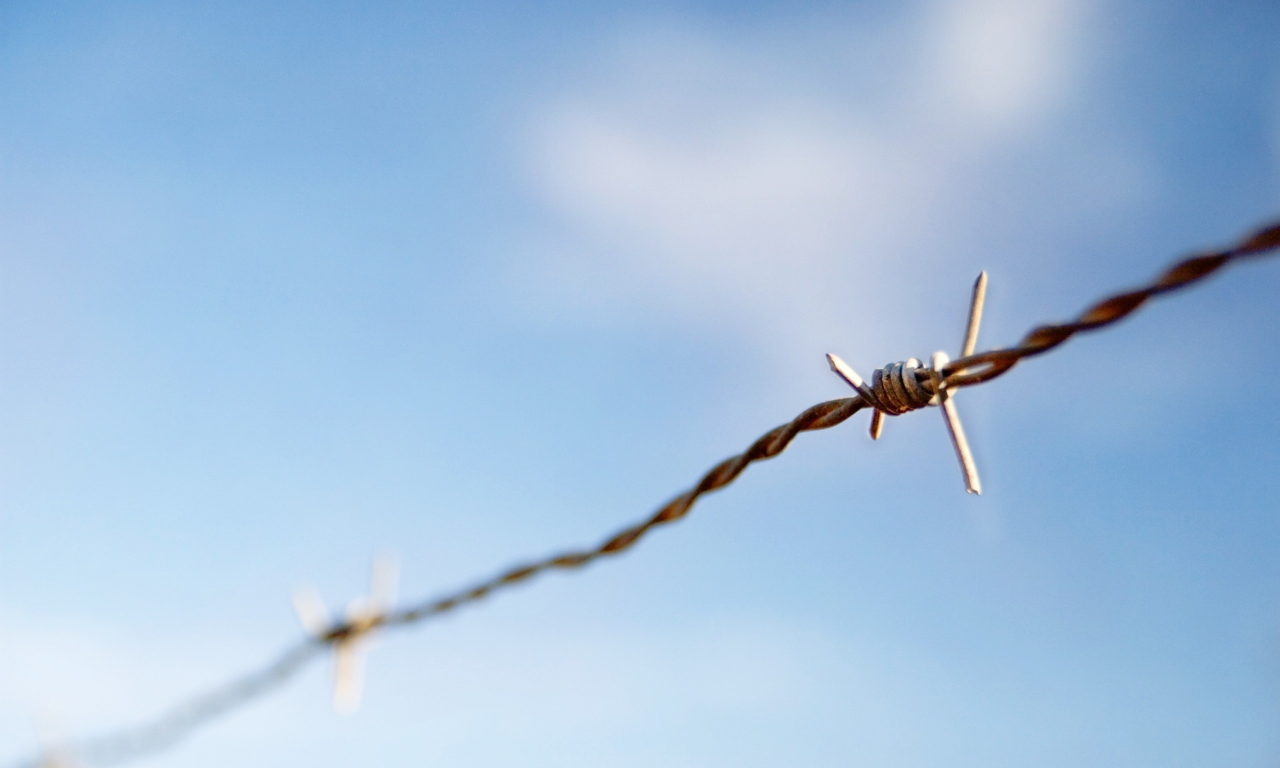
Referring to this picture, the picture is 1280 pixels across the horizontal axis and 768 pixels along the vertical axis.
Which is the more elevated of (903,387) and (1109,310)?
(903,387)

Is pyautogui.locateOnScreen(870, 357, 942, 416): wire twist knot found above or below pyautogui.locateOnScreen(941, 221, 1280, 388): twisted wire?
above

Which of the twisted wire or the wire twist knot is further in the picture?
the wire twist knot

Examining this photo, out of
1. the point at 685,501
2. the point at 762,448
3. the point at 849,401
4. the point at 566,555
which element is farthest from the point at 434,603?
the point at 849,401

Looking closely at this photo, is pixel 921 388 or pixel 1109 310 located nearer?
pixel 1109 310

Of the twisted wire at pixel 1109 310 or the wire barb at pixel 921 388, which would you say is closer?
the twisted wire at pixel 1109 310

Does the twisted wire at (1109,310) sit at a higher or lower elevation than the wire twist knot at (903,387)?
lower

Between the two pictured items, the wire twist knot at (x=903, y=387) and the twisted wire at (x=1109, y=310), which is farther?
the wire twist knot at (x=903, y=387)

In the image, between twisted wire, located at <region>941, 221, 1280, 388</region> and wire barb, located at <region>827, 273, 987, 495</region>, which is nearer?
twisted wire, located at <region>941, 221, 1280, 388</region>

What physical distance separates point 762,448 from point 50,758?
420 centimetres

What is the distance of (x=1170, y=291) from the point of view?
1476 millimetres

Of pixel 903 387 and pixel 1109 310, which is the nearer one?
pixel 1109 310

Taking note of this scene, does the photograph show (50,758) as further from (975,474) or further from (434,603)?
(975,474)

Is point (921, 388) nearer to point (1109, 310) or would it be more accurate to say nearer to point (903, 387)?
point (903, 387)

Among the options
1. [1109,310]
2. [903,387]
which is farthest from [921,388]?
[1109,310]
